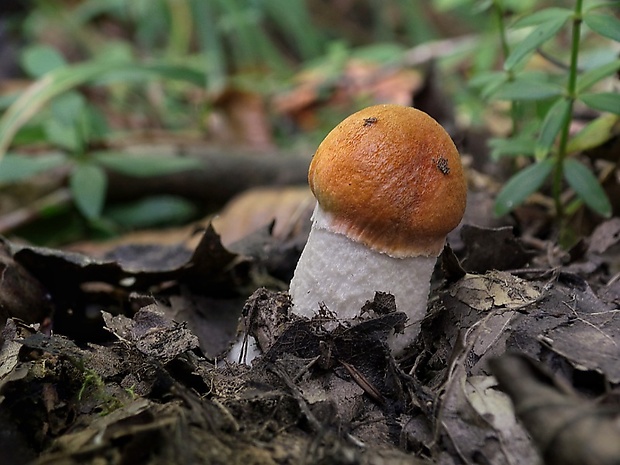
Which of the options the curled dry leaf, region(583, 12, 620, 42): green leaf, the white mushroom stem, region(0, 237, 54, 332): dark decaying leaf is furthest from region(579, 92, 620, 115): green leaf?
region(0, 237, 54, 332): dark decaying leaf

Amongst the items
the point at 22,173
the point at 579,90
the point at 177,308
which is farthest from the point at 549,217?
the point at 22,173

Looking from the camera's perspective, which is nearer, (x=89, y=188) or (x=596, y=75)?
(x=596, y=75)

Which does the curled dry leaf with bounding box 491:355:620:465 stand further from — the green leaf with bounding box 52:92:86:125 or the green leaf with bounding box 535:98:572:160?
the green leaf with bounding box 52:92:86:125

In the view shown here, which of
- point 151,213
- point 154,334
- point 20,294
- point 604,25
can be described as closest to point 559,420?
point 154,334

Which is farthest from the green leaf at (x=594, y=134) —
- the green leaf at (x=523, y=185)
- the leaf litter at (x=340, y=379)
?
the leaf litter at (x=340, y=379)

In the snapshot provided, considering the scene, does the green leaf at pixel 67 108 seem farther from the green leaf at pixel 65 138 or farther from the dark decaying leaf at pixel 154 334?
the dark decaying leaf at pixel 154 334

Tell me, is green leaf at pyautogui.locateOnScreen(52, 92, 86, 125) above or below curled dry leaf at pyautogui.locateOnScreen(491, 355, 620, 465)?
above

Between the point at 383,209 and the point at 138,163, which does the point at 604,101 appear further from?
the point at 138,163
